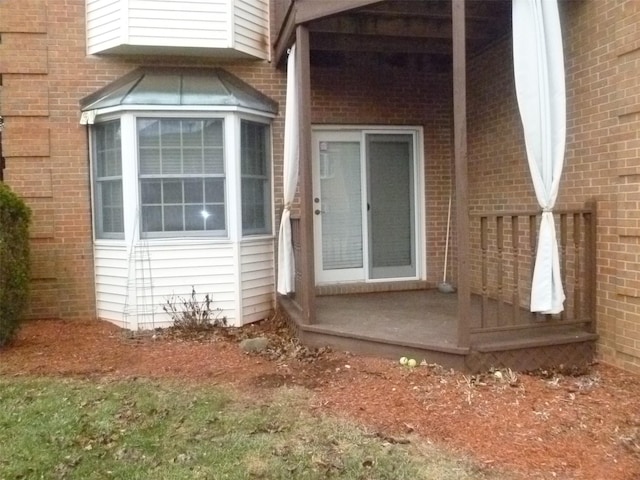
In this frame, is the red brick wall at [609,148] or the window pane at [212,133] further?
the window pane at [212,133]

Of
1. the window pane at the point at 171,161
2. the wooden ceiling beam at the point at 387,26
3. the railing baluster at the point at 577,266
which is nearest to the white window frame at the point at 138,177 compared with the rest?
the window pane at the point at 171,161

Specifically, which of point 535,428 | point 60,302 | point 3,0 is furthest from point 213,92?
point 535,428

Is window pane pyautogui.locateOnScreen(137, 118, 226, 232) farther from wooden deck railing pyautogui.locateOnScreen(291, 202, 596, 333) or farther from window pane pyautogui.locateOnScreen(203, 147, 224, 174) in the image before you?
wooden deck railing pyautogui.locateOnScreen(291, 202, 596, 333)

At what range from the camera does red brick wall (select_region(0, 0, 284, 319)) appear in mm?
6695

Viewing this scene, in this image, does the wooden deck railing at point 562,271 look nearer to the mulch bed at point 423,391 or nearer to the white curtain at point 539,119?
the white curtain at point 539,119

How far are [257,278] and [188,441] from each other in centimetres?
357

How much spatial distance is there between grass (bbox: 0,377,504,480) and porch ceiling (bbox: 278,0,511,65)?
142 inches

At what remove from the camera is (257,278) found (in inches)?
282

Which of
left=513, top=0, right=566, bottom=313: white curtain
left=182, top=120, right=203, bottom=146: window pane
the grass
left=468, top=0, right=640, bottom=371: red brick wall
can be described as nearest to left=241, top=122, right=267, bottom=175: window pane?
left=182, top=120, right=203, bottom=146: window pane

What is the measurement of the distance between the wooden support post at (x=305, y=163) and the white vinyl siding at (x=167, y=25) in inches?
60.0

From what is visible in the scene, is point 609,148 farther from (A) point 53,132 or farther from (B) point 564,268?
(A) point 53,132

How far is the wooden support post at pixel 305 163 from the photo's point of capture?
18.0 ft

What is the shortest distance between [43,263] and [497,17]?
19.1ft

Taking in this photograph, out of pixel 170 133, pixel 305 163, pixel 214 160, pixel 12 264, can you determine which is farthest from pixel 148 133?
pixel 305 163
